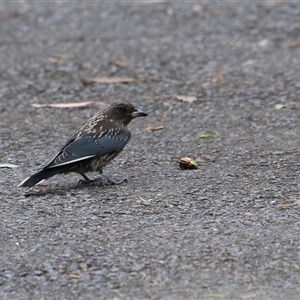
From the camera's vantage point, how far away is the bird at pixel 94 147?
777 cm

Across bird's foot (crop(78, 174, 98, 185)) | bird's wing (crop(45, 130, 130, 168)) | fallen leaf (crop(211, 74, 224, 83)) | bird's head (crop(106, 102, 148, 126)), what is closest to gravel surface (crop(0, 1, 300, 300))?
fallen leaf (crop(211, 74, 224, 83))

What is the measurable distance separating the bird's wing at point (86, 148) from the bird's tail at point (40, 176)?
0.17ft

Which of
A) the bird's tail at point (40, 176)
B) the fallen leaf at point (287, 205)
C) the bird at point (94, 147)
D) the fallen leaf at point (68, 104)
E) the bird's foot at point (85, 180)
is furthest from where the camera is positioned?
the fallen leaf at point (68, 104)

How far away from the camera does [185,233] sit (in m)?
6.60

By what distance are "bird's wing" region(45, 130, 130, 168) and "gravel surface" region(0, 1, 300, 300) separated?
293 mm

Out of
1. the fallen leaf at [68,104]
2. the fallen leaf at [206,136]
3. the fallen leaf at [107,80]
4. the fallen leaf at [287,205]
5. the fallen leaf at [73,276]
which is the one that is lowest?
the fallen leaf at [107,80]

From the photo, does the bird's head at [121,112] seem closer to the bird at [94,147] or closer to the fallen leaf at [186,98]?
Answer: the bird at [94,147]

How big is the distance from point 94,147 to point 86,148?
0.09 metres

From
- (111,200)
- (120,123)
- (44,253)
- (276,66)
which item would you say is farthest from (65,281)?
(276,66)

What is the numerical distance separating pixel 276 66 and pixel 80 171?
560 centimetres

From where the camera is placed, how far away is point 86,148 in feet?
26.5

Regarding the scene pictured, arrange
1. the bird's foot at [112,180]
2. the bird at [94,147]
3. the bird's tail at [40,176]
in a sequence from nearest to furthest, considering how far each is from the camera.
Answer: the bird's tail at [40,176], the bird at [94,147], the bird's foot at [112,180]

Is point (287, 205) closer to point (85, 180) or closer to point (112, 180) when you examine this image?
point (112, 180)

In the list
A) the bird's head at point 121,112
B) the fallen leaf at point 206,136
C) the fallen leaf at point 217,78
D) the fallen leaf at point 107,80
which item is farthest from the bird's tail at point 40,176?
the fallen leaf at point 217,78
